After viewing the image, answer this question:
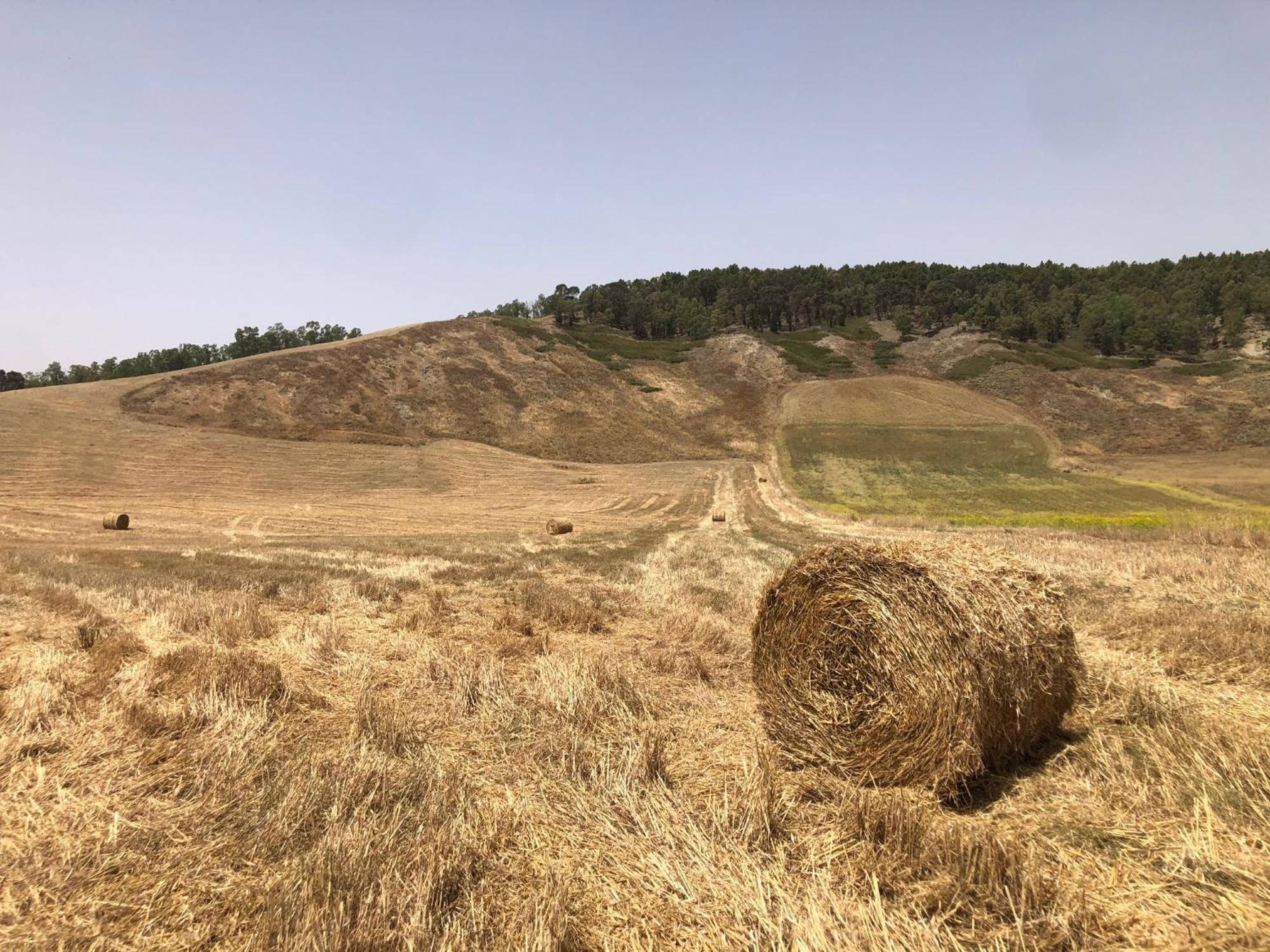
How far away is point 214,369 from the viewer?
63.3 m

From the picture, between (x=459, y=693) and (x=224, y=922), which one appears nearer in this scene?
(x=224, y=922)

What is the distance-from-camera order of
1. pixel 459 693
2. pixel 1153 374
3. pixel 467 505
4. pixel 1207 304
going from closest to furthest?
pixel 459 693, pixel 467 505, pixel 1153 374, pixel 1207 304

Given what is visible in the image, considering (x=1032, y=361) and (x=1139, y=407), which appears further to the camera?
(x=1032, y=361)

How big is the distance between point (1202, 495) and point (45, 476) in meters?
78.9

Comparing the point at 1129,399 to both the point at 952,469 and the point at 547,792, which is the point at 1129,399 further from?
the point at 547,792

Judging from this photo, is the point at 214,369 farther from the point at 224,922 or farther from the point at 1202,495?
the point at 1202,495

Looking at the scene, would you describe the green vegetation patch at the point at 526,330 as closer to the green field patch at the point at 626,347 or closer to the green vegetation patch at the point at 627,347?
the green field patch at the point at 626,347

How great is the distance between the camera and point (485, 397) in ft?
250

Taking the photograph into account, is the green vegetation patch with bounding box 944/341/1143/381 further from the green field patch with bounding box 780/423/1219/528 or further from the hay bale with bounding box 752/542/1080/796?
the hay bale with bounding box 752/542/1080/796

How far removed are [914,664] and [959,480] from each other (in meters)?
56.1

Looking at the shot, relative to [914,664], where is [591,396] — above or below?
above

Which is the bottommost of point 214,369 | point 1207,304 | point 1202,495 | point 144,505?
point 1202,495

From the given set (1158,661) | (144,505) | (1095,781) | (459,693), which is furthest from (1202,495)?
(144,505)

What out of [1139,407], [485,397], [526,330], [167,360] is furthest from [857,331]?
[167,360]
